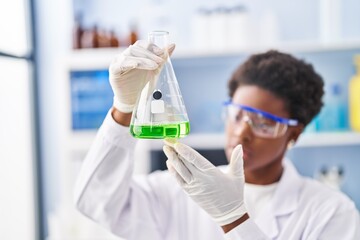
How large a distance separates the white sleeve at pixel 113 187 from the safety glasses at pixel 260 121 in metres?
0.37

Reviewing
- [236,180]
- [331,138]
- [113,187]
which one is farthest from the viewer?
[331,138]

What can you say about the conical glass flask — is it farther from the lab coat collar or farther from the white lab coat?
the lab coat collar

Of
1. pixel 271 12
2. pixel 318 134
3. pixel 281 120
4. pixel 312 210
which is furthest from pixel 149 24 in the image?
pixel 312 210

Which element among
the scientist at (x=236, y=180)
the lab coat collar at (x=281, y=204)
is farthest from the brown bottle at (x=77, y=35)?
the lab coat collar at (x=281, y=204)

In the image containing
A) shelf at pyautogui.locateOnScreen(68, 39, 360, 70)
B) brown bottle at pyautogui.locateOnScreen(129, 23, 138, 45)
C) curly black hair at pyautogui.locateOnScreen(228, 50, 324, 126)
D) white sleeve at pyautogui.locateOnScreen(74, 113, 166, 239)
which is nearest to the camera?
white sleeve at pyautogui.locateOnScreen(74, 113, 166, 239)

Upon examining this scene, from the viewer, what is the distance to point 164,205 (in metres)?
1.56

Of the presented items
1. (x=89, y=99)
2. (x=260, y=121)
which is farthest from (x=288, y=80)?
(x=89, y=99)

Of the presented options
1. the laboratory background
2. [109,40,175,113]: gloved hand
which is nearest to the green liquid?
[109,40,175,113]: gloved hand

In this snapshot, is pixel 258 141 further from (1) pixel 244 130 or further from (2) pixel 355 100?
(2) pixel 355 100

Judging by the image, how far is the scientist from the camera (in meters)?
1.14

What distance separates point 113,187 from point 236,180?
40cm

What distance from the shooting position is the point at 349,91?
8.90 feet

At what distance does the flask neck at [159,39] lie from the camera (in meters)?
1.12

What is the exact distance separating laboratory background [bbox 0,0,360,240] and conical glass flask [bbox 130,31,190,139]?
133 centimetres
